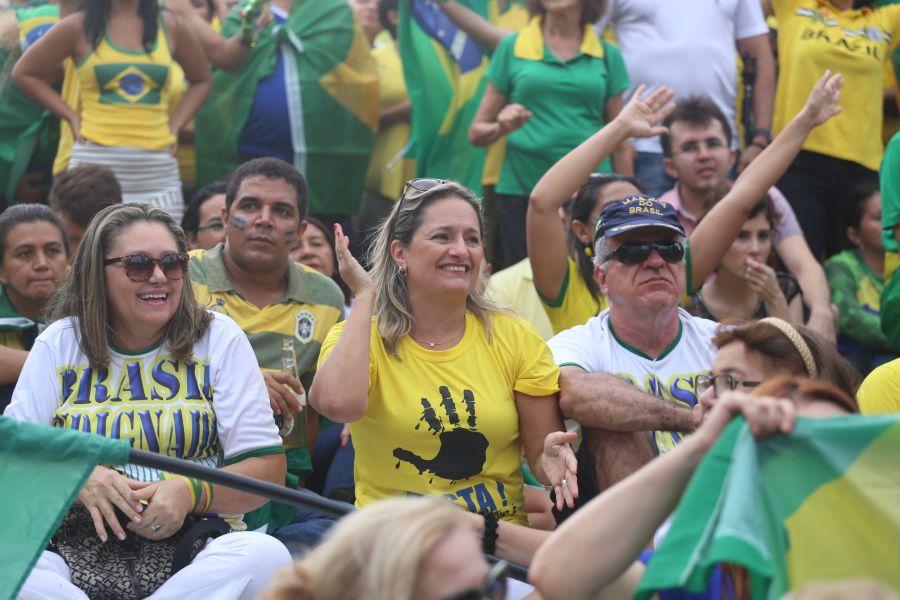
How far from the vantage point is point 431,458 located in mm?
4250

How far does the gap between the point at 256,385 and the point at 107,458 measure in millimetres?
1113

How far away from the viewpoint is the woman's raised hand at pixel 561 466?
12.5 ft

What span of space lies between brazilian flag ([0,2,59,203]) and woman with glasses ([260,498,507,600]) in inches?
219

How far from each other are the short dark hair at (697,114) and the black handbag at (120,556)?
3457 millimetres

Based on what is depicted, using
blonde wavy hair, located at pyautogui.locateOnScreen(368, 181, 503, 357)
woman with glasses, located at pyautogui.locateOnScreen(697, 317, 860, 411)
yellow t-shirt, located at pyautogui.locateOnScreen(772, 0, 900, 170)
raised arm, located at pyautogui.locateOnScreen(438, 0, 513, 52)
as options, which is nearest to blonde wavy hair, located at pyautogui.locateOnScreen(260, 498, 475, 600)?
woman with glasses, located at pyautogui.locateOnScreen(697, 317, 860, 411)

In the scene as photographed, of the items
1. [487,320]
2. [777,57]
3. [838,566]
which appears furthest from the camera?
[777,57]

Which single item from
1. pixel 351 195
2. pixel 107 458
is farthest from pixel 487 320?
pixel 351 195

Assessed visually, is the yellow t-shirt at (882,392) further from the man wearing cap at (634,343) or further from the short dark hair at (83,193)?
the short dark hair at (83,193)

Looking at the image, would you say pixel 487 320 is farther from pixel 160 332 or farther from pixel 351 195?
pixel 351 195

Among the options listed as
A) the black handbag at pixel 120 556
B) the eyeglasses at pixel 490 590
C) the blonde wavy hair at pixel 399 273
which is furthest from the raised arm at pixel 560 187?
the eyeglasses at pixel 490 590

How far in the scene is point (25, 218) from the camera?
217 inches

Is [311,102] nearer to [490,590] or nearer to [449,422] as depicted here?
[449,422]

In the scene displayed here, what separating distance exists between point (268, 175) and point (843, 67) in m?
3.31

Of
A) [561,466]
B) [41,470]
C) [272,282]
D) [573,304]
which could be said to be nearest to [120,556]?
[41,470]
